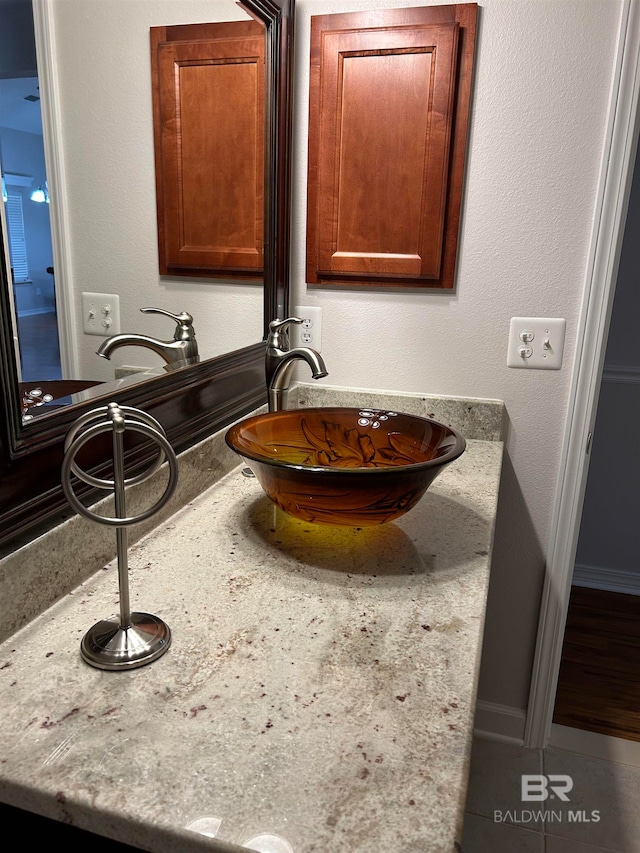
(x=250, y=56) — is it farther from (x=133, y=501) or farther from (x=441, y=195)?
(x=133, y=501)

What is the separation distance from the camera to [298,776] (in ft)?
1.66

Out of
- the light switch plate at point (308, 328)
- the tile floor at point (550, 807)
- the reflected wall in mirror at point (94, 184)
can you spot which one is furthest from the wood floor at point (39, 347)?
the tile floor at point (550, 807)

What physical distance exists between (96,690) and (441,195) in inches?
47.9

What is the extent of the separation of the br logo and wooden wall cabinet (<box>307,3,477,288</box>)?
1.26 metres

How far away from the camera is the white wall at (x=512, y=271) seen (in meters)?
1.32

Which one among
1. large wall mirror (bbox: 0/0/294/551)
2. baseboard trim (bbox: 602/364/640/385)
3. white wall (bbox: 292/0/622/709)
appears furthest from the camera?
baseboard trim (bbox: 602/364/640/385)

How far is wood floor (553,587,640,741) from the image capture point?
71.2 inches

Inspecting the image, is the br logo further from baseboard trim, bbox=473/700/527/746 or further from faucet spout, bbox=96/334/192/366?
faucet spout, bbox=96/334/192/366

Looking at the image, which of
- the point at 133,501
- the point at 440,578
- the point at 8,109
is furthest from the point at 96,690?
the point at 8,109

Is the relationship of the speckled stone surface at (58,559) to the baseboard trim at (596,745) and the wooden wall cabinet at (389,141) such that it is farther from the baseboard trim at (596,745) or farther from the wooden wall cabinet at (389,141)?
the baseboard trim at (596,745)

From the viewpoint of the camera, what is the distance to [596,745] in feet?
5.62

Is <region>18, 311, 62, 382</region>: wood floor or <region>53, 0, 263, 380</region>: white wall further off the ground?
<region>53, 0, 263, 380</region>: white wall

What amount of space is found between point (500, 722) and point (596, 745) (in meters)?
0.26

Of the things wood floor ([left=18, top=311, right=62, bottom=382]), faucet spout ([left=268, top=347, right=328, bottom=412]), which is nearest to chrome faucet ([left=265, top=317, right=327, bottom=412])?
faucet spout ([left=268, top=347, right=328, bottom=412])
